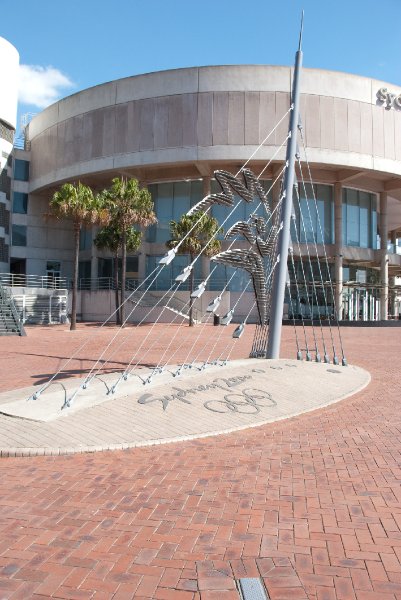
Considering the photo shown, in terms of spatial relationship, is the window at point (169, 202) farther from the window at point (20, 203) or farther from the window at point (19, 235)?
the window at point (20, 203)

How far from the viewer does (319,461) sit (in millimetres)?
6859

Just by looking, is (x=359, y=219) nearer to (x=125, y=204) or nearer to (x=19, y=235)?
(x=125, y=204)

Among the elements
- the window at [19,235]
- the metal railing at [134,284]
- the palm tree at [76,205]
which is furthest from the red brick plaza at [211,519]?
the window at [19,235]

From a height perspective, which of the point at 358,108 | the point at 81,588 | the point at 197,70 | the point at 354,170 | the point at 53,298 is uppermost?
the point at 197,70

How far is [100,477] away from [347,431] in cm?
435

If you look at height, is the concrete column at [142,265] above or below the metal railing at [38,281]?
above

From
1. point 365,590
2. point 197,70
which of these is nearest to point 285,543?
point 365,590

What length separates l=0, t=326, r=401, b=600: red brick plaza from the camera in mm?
3822

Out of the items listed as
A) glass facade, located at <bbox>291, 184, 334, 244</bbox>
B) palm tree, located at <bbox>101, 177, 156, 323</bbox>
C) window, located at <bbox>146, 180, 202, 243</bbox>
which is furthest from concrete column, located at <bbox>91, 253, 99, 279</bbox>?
glass facade, located at <bbox>291, 184, 334, 244</bbox>

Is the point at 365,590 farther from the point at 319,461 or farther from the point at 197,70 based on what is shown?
the point at 197,70

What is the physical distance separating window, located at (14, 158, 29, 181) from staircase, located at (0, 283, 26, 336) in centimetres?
2451

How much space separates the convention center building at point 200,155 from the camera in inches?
1726

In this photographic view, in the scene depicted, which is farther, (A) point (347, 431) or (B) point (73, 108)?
(B) point (73, 108)

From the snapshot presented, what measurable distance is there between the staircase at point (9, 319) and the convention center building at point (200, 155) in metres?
13.4
